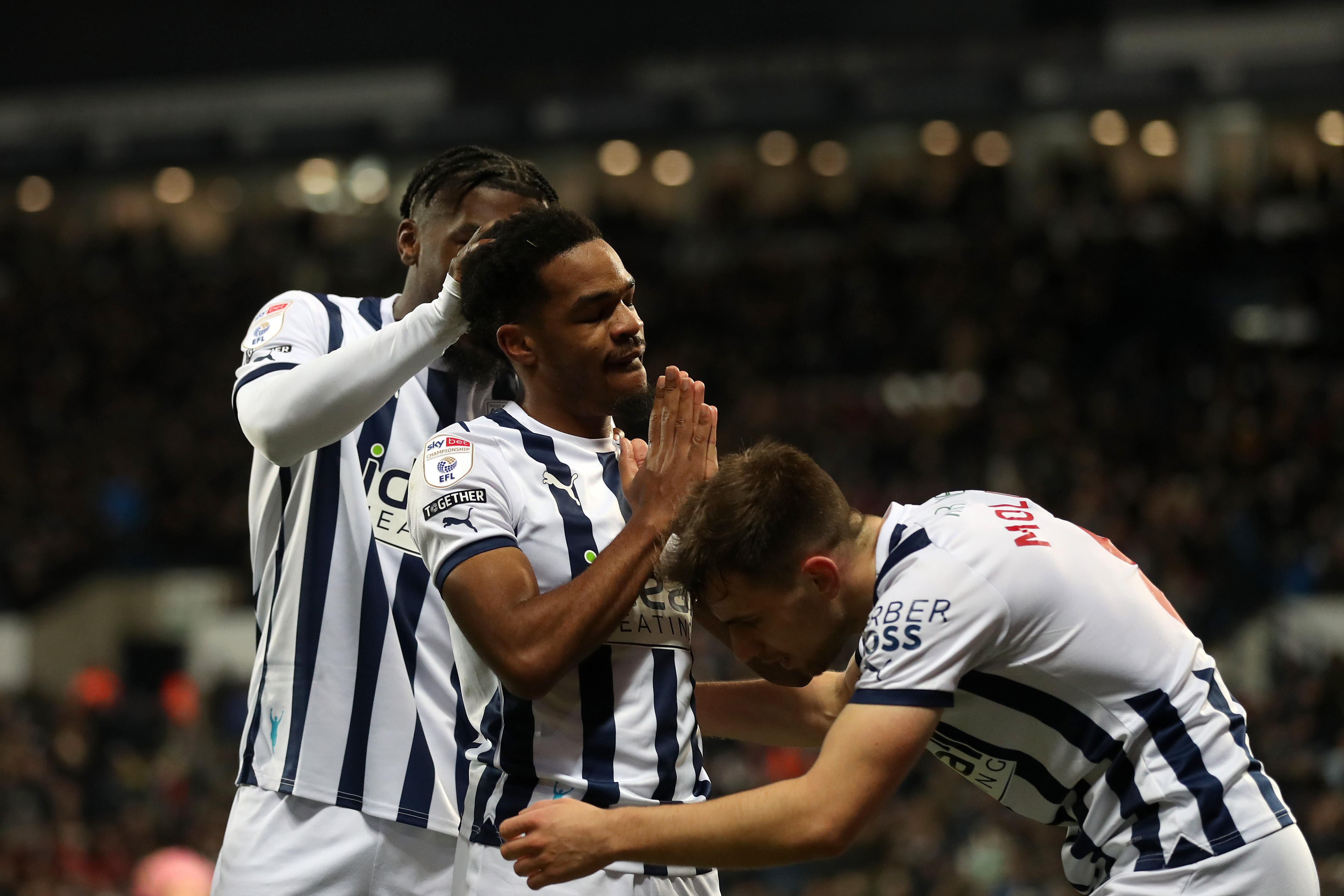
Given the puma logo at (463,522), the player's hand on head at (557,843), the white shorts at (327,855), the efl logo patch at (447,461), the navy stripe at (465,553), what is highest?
the efl logo patch at (447,461)

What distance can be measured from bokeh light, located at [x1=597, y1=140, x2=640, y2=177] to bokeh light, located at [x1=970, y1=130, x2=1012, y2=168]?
5124 millimetres

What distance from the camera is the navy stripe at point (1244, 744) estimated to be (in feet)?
8.73

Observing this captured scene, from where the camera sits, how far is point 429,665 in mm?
3295

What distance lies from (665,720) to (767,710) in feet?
1.60

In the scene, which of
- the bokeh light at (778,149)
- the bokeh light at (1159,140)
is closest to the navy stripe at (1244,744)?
the bokeh light at (778,149)

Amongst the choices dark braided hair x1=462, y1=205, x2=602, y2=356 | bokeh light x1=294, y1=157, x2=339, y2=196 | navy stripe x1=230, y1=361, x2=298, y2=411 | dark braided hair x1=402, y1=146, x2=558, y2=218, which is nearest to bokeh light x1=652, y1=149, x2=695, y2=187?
bokeh light x1=294, y1=157, x2=339, y2=196

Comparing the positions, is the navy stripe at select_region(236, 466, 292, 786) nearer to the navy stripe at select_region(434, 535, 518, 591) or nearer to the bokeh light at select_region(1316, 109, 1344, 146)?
the navy stripe at select_region(434, 535, 518, 591)

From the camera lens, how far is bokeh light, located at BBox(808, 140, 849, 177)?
22250mm

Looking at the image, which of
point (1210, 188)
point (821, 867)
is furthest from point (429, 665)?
point (1210, 188)

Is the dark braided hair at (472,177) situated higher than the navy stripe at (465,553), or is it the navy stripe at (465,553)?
the dark braided hair at (472,177)

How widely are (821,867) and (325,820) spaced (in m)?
8.19

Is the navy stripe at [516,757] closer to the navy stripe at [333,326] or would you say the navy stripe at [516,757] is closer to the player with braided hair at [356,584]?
the player with braided hair at [356,584]

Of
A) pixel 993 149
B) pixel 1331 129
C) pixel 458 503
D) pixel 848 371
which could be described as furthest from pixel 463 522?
pixel 993 149

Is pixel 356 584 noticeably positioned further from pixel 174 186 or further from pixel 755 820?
pixel 174 186
